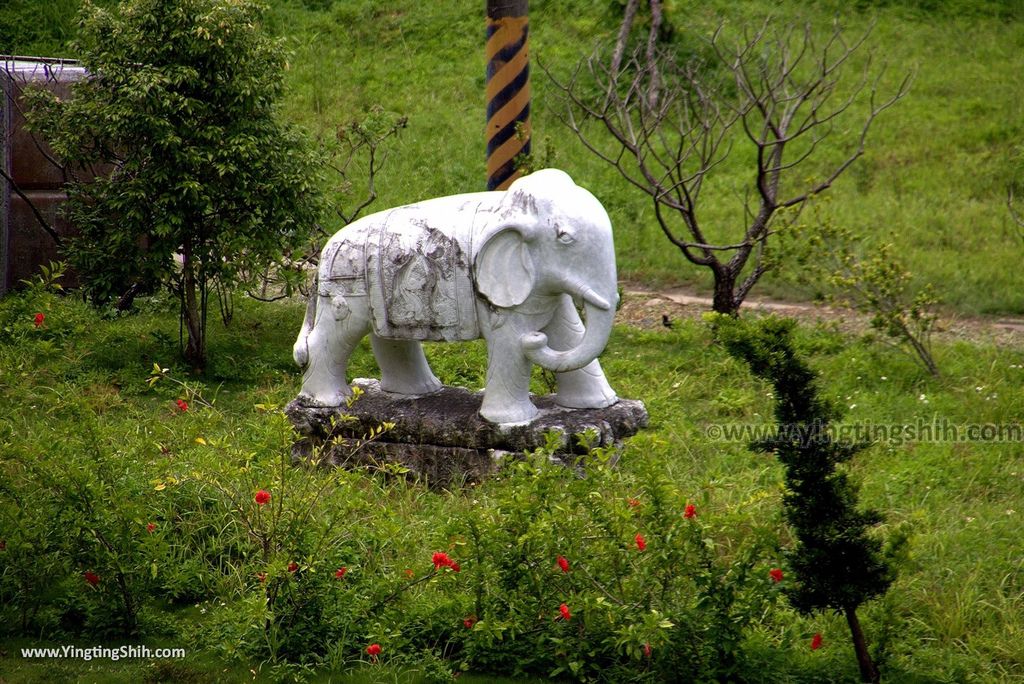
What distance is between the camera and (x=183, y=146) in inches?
299

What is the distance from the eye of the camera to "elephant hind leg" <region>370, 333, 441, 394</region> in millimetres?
6273

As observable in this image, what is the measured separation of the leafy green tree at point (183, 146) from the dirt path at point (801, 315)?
2.87 m

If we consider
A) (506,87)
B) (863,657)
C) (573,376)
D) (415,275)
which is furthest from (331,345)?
(863,657)

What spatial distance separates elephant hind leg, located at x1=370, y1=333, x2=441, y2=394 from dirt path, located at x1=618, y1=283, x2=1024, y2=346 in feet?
9.96

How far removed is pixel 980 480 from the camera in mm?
5828

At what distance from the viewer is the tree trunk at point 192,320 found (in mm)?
7918

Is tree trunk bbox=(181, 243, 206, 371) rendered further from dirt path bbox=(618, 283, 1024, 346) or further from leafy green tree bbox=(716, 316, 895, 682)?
leafy green tree bbox=(716, 316, 895, 682)

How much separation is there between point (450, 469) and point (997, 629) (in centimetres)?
266

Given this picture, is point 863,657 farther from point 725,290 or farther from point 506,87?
point 506,87

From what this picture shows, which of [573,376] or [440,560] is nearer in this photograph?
[440,560]

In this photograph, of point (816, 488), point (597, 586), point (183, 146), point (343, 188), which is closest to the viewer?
point (816, 488)

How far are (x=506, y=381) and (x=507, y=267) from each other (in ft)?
1.90

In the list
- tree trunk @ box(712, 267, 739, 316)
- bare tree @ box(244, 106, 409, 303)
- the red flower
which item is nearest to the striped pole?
bare tree @ box(244, 106, 409, 303)

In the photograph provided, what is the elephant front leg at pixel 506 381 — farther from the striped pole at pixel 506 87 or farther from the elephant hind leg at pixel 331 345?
the striped pole at pixel 506 87
